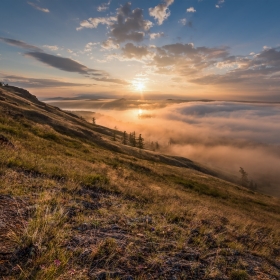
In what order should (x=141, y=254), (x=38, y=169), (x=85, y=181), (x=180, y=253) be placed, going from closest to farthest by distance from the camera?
1. (x=141, y=254)
2. (x=180, y=253)
3. (x=38, y=169)
4. (x=85, y=181)

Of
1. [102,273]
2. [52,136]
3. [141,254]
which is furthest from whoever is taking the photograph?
[52,136]

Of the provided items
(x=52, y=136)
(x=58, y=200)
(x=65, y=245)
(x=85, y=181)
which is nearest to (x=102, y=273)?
(x=65, y=245)

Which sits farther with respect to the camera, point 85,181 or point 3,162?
point 85,181

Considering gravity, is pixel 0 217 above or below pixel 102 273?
above

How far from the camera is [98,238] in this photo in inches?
198

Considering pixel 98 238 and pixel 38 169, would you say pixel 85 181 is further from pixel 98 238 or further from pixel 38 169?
pixel 98 238

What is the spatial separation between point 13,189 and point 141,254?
Answer: 482 centimetres

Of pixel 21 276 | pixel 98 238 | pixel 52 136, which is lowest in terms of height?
pixel 52 136

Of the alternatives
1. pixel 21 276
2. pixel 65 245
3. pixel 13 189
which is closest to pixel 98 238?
pixel 65 245

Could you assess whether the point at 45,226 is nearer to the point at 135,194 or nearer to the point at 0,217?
the point at 0,217

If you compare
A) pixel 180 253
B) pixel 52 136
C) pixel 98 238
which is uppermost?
pixel 98 238

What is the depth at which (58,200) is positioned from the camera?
6602mm

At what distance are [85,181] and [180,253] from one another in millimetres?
7179

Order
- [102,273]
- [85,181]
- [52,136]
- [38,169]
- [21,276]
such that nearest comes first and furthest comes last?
[21,276]
[102,273]
[38,169]
[85,181]
[52,136]
